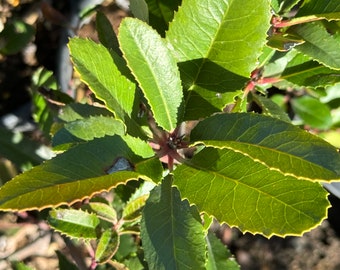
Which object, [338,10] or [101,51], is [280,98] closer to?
[338,10]

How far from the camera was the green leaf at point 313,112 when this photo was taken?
51.9 inches

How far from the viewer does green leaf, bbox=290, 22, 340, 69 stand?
0.87 meters

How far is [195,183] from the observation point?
0.77 m

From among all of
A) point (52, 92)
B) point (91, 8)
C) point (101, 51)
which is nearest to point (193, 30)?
point (101, 51)

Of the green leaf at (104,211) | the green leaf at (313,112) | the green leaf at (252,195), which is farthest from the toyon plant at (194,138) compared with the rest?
the green leaf at (313,112)

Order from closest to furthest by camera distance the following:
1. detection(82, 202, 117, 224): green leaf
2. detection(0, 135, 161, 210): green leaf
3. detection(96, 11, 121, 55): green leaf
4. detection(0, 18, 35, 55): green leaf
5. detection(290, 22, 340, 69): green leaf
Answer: detection(0, 135, 161, 210): green leaf < detection(290, 22, 340, 69): green leaf < detection(96, 11, 121, 55): green leaf < detection(82, 202, 117, 224): green leaf < detection(0, 18, 35, 55): green leaf

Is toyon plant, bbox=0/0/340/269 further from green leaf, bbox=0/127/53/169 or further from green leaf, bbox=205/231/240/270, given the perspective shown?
green leaf, bbox=0/127/53/169

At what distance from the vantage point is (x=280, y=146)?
0.65 metres

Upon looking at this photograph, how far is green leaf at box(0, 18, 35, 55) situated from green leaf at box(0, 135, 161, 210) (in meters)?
0.81

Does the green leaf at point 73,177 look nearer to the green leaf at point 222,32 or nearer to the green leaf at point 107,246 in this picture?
the green leaf at point 222,32

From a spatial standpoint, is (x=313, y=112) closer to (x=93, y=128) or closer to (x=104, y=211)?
(x=104, y=211)

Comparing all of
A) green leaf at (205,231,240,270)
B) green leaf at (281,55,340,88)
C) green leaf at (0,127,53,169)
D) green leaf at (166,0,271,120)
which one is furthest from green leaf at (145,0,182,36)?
green leaf at (0,127,53,169)

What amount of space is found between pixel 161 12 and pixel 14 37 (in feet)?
2.16

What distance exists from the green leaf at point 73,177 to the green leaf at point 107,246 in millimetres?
319
